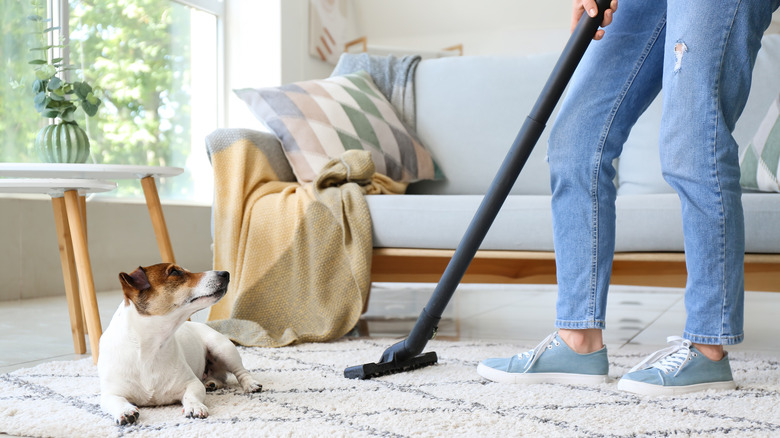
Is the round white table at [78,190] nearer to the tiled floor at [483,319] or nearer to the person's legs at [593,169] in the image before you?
the tiled floor at [483,319]

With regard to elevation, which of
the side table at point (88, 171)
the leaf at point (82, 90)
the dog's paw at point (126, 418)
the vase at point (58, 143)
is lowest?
the dog's paw at point (126, 418)

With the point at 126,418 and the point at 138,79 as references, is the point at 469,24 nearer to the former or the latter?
the point at 138,79

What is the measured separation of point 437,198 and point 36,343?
1.11 m

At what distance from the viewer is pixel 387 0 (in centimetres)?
595

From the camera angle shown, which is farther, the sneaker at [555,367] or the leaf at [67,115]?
the leaf at [67,115]

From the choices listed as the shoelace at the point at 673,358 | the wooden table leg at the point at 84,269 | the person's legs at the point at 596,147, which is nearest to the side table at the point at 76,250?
the wooden table leg at the point at 84,269

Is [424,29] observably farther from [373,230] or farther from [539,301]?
[373,230]

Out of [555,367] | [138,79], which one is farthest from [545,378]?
[138,79]

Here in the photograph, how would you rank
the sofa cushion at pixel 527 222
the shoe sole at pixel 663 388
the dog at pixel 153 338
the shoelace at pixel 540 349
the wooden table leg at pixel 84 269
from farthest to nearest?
the sofa cushion at pixel 527 222 → the wooden table leg at pixel 84 269 → the shoelace at pixel 540 349 → the shoe sole at pixel 663 388 → the dog at pixel 153 338

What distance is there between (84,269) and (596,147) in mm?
1100

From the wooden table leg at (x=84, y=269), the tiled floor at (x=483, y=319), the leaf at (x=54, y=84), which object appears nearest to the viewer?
the wooden table leg at (x=84, y=269)

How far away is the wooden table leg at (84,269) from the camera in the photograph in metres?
1.57

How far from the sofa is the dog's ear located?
92 cm

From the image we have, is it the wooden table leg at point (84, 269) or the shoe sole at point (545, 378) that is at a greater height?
the wooden table leg at point (84, 269)
